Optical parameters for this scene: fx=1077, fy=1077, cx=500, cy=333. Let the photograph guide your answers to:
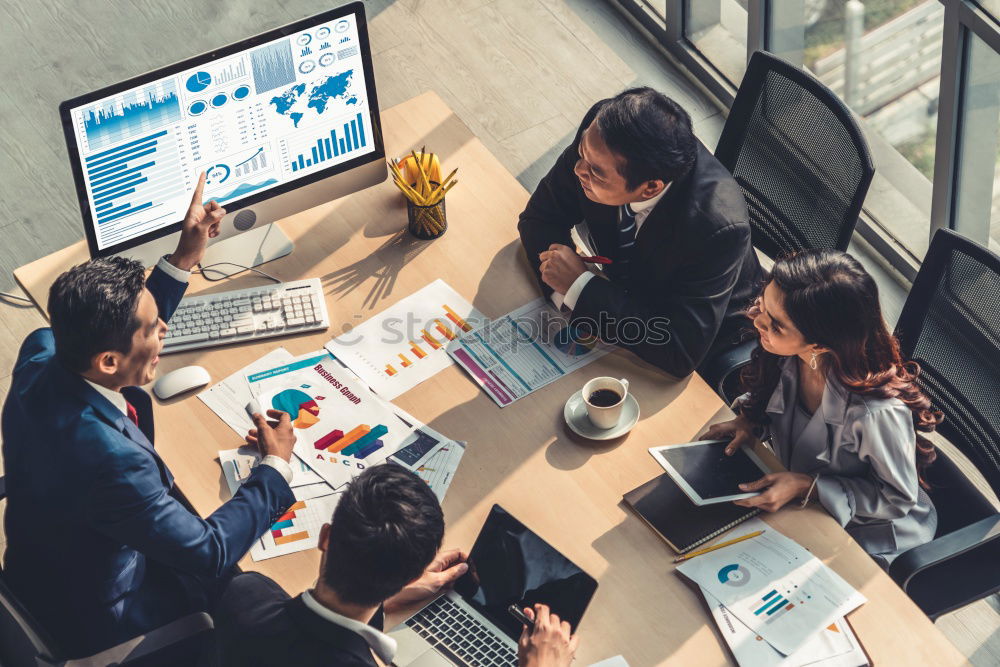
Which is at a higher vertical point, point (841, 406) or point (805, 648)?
point (841, 406)

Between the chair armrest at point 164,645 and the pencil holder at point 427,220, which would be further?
the pencil holder at point 427,220

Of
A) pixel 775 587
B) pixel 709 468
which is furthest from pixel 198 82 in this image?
pixel 775 587

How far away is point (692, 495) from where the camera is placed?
2355mm

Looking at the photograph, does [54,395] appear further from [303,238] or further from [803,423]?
[803,423]

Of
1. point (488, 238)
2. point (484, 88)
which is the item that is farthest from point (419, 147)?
point (484, 88)

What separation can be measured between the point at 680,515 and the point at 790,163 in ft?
3.70

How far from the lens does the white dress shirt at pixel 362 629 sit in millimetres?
1975

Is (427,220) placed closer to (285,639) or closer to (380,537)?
(380,537)

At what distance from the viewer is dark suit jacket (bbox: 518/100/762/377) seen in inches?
103

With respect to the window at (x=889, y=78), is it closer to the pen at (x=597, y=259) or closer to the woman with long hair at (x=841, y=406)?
the pen at (x=597, y=259)

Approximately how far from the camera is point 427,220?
289 centimetres

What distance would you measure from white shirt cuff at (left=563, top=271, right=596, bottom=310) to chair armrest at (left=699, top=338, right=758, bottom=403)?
0.48 metres

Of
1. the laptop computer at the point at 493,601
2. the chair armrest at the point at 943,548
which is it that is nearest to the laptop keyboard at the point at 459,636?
the laptop computer at the point at 493,601

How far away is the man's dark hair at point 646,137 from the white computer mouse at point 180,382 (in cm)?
114
